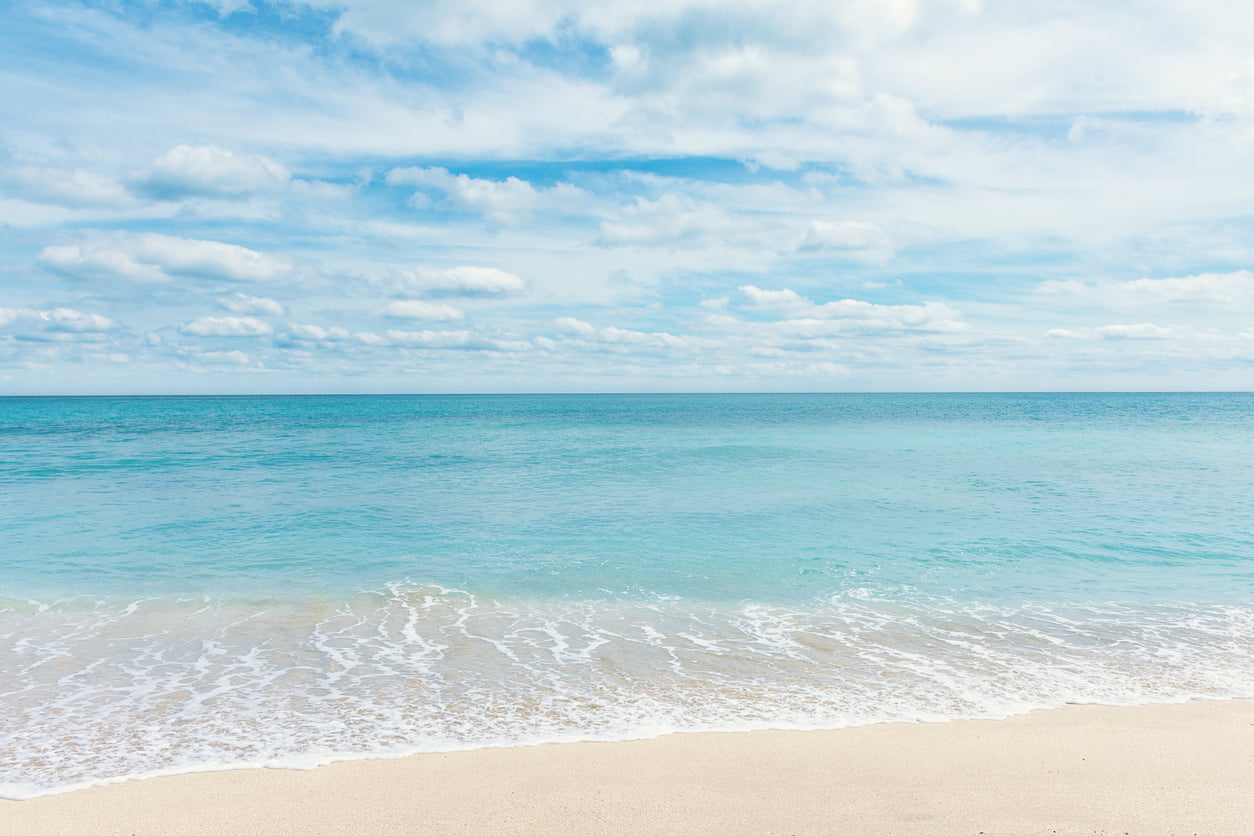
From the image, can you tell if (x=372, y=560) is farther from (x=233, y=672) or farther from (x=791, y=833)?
(x=791, y=833)

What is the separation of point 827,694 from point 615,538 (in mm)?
8187

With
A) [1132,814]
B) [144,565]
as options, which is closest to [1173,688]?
[1132,814]

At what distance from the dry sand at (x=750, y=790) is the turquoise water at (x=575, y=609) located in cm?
40

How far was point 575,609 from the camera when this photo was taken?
1029 cm

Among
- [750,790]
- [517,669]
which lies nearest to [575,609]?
[517,669]

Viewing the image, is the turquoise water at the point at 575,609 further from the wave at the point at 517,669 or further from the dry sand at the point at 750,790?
the dry sand at the point at 750,790

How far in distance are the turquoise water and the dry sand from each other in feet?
1.33

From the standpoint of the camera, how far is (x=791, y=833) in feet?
15.4

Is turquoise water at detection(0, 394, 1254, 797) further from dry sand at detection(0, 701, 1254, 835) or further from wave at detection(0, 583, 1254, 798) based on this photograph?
dry sand at detection(0, 701, 1254, 835)

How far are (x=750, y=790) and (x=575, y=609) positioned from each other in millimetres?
5307

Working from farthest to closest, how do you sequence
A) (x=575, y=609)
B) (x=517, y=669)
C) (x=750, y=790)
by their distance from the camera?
(x=575, y=609), (x=517, y=669), (x=750, y=790)

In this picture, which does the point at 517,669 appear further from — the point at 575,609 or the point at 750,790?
the point at 750,790

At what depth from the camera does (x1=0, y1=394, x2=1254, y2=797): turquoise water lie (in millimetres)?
6680

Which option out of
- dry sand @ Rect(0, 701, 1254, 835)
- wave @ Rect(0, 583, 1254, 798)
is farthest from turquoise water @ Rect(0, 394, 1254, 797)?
dry sand @ Rect(0, 701, 1254, 835)
